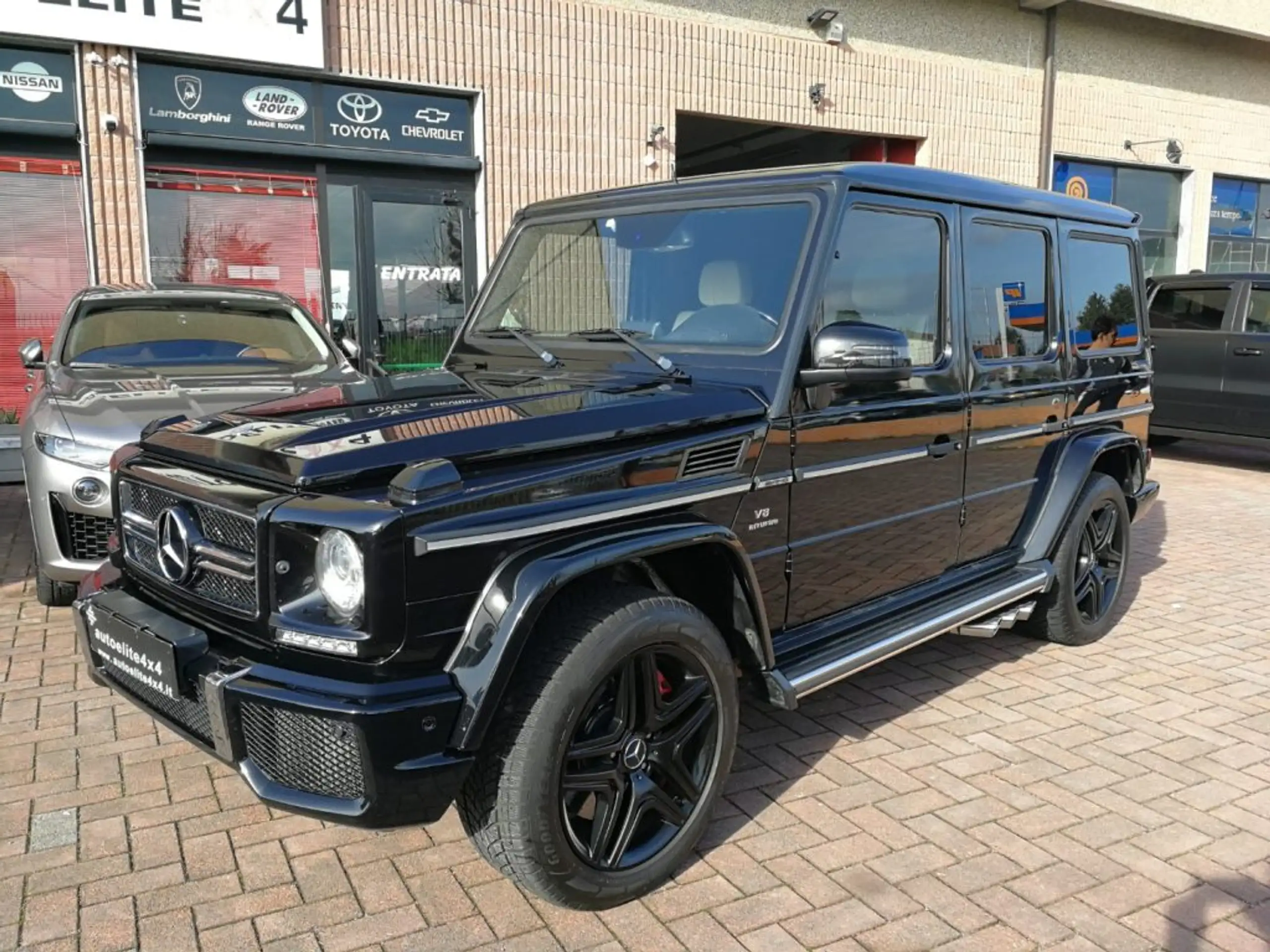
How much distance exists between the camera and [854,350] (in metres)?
2.94

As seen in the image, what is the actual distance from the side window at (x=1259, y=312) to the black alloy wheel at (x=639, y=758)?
30.3 ft

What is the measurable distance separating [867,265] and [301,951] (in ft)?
8.77

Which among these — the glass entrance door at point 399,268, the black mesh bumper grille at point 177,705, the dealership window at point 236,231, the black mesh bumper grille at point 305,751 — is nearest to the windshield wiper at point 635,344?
the black mesh bumper grille at point 305,751

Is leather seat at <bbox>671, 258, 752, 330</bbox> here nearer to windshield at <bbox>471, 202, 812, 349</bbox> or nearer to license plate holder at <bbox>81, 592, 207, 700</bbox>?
windshield at <bbox>471, 202, 812, 349</bbox>

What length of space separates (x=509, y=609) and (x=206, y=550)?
85 centimetres

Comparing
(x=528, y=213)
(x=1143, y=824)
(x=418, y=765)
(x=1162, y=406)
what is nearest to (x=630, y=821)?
(x=418, y=765)

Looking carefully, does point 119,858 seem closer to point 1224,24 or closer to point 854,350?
point 854,350

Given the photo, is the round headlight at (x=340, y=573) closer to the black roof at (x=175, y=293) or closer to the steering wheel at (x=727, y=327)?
the steering wheel at (x=727, y=327)

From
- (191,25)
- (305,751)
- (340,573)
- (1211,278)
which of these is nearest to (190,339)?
(191,25)

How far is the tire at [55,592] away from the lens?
16.3 feet

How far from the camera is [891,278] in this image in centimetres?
349

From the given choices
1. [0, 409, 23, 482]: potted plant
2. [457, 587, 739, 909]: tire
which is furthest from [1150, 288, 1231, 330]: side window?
[0, 409, 23, 482]: potted plant

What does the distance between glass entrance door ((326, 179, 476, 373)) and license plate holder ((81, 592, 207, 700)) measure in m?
7.01

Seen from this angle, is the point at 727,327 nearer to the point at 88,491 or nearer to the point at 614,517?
the point at 614,517
